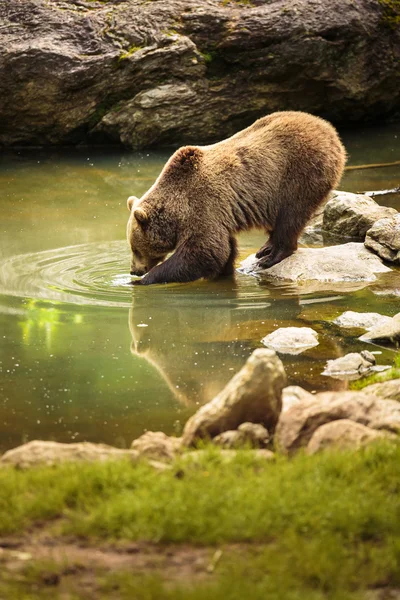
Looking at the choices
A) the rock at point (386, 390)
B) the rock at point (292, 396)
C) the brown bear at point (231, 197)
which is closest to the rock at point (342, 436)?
the rock at point (292, 396)

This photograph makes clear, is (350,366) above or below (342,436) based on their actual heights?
below

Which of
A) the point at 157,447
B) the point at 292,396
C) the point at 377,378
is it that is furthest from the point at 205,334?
the point at 157,447

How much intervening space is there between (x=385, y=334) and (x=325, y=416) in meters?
2.53

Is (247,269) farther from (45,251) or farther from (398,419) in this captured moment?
(398,419)

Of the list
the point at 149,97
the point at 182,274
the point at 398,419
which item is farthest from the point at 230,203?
the point at 149,97

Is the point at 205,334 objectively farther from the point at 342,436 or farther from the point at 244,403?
the point at 342,436

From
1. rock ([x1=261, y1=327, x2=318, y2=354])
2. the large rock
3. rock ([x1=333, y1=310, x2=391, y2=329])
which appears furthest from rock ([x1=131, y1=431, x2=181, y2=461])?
the large rock

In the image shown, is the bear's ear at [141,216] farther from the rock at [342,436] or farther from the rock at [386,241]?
the rock at [342,436]

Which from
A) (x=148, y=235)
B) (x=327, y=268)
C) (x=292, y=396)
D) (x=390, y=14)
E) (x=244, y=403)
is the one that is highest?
(x=390, y=14)

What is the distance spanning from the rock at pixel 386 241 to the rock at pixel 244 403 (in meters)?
5.42

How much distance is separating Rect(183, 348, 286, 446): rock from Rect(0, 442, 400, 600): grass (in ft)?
1.31

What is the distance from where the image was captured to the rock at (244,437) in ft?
15.5

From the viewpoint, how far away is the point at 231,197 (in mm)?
9461

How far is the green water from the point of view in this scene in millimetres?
5801
